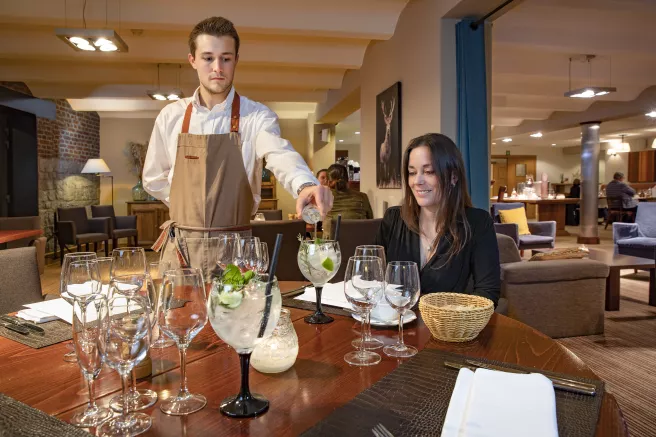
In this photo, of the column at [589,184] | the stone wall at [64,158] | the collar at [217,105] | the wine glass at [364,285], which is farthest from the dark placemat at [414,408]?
the column at [589,184]

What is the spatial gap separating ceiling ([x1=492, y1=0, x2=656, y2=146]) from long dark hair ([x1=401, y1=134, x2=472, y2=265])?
10.5 feet

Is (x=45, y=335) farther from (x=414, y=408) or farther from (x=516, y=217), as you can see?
(x=516, y=217)

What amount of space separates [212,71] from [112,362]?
1.26 metres

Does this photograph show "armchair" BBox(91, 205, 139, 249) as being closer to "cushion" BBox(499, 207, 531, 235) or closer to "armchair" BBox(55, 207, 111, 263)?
"armchair" BBox(55, 207, 111, 263)

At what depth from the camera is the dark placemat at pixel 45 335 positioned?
45.4 inches

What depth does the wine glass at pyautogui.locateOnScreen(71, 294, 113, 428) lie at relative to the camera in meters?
0.72

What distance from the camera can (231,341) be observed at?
2.44ft

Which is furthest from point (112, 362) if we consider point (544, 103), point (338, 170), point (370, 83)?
point (544, 103)

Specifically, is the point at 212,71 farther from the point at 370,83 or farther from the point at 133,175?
the point at 133,175

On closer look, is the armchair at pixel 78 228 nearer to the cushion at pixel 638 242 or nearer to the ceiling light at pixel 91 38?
the ceiling light at pixel 91 38

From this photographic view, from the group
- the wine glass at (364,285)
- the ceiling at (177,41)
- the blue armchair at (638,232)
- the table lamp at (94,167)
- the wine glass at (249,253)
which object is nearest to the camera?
the wine glass at (364,285)

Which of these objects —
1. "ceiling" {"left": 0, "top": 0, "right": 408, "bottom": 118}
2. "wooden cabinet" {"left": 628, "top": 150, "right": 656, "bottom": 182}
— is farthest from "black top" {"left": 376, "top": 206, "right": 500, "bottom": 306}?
"wooden cabinet" {"left": 628, "top": 150, "right": 656, "bottom": 182}

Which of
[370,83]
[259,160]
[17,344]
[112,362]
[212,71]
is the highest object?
[370,83]

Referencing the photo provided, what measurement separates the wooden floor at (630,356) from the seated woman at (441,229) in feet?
4.07
